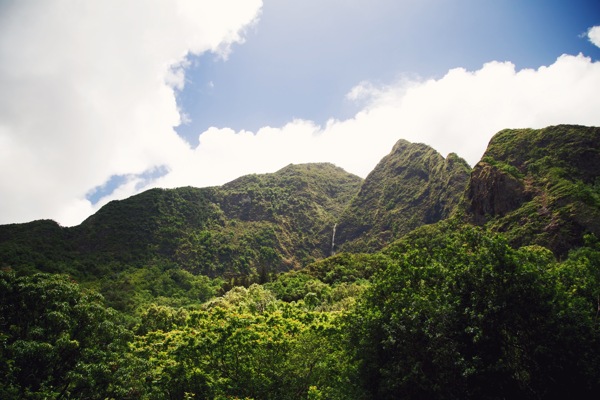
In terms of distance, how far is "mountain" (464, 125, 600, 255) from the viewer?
77500 millimetres

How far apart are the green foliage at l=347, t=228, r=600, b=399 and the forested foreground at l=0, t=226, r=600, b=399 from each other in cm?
6

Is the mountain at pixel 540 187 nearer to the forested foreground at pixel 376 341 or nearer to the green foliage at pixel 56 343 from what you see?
the forested foreground at pixel 376 341

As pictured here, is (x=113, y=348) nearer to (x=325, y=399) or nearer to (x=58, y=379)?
(x=58, y=379)

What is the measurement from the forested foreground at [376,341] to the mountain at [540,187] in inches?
2805

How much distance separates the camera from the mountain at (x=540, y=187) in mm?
77500

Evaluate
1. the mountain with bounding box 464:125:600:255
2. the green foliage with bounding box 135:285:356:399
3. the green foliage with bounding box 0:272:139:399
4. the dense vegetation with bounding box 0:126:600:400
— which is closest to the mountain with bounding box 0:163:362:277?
the mountain with bounding box 464:125:600:255

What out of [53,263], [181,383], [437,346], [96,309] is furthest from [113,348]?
[53,263]

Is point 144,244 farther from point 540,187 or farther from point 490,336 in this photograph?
point 490,336

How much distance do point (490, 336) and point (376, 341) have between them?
5.82m

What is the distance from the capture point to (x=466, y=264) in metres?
19.3

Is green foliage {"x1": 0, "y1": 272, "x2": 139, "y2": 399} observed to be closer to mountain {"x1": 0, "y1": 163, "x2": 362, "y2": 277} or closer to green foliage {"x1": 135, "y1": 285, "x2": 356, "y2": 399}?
green foliage {"x1": 135, "y1": 285, "x2": 356, "y2": 399}

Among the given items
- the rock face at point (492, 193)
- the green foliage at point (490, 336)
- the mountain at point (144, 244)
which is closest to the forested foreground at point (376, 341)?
the green foliage at point (490, 336)

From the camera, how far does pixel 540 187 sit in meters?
97.8

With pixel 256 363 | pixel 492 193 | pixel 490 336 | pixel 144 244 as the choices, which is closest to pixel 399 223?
pixel 492 193
